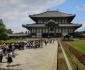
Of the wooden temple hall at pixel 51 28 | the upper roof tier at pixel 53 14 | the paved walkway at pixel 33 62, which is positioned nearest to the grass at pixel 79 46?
the paved walkway at pixel 33 62

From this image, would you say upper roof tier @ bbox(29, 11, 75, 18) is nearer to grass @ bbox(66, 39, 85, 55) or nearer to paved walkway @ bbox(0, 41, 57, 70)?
grass @ bbox(66, 39, 85, 55)

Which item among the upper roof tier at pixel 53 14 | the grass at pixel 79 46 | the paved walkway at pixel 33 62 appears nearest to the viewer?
the paved walkway at pixel 33 62

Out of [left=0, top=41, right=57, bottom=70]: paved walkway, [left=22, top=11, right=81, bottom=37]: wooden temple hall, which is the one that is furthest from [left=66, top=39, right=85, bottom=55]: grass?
[left=22, top=11, right=81, bottom=37]: wooden temple hall

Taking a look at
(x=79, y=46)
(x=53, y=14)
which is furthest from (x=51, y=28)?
(x=79, y=46)

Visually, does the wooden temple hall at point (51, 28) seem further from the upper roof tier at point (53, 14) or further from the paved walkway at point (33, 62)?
the paved walkway at point (33, 62)

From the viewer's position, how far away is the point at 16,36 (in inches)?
4567

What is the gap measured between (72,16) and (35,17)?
15.5 metres

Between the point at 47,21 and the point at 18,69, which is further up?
the point at 47,21

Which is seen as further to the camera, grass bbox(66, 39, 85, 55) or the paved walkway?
grass bbox(66, 39, 85, 55)

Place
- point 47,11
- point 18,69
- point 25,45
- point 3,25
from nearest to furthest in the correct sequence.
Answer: point 18,69 < point 25,45 < point 3,25 < point 47,11

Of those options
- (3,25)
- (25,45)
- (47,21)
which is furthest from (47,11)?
(25,45)

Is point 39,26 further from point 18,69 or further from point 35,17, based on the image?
point 18,69

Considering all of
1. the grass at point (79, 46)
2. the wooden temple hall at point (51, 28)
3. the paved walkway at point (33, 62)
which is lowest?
the paved walkway at point (33, 62)

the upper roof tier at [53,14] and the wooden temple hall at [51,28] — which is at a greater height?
the upper roof tier at [53,14]
